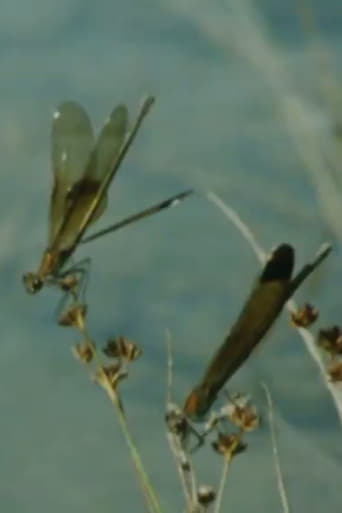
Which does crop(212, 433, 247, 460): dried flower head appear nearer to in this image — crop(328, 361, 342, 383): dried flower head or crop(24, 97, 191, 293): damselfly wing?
crop(328, 361, 342, 383): dried flower head

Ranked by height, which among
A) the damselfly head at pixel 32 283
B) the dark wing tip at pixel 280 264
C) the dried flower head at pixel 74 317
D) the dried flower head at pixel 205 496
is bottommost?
the dried flower head at pixel 205 496

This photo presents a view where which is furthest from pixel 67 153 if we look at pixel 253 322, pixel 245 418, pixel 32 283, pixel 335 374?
pixel 335 374

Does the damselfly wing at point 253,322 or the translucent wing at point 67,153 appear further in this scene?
the translucent wing at point 67,153

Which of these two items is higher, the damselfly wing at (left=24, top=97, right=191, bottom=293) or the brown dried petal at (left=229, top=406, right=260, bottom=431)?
the damselfly wing at (left=24, top=97, right=191, bottom=293)

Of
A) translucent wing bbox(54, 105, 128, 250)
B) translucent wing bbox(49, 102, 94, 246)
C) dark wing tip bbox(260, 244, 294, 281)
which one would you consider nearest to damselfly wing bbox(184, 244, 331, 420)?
dark wing tip bbox(260, 244, 294, 281)

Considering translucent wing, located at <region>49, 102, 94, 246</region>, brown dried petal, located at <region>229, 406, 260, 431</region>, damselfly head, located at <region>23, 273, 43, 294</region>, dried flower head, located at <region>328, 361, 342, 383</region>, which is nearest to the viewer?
dried flower head, located at <region>328, 361, 342, 383</region>

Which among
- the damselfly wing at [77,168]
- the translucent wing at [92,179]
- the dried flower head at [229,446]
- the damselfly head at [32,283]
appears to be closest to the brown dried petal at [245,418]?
the dried flower head at [229,446]

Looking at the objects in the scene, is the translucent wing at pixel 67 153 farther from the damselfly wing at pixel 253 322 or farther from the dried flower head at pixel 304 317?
the dried flower head at pixel 304 317
